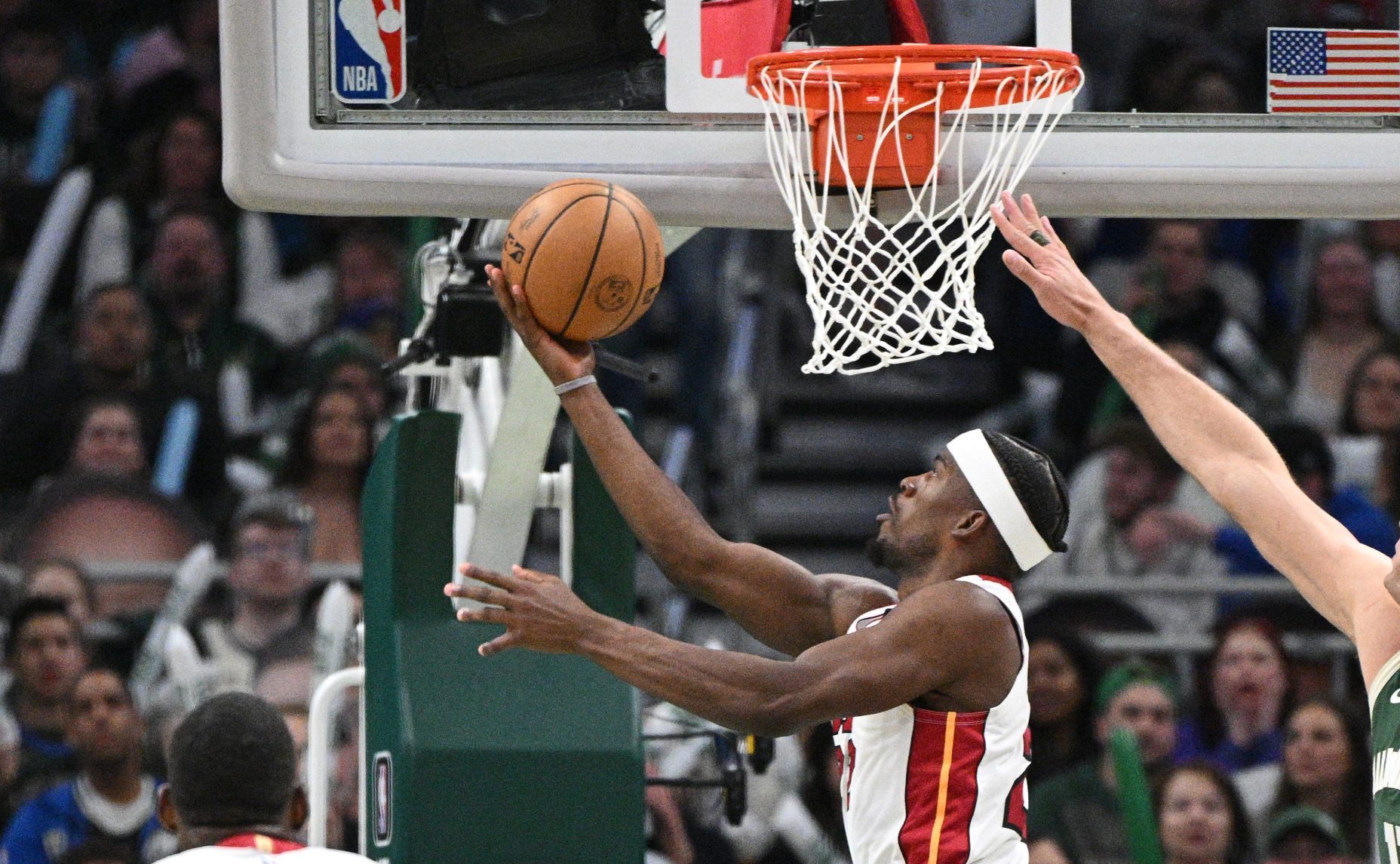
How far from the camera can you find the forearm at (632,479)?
364cm

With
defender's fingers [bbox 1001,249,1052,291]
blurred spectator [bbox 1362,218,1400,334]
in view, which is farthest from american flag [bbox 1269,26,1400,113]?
blurred spectator [bbox 1362,218,1400,334]

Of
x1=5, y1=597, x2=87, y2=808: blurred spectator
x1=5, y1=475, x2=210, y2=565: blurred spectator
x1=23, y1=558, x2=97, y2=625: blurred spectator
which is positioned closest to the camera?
x1=5, y1=597, x2=87, y2=808: blurred spectator

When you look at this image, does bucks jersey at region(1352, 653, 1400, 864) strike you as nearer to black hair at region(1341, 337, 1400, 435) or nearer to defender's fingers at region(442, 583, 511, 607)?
defender's fingers at region(442, 583, 511, 607)

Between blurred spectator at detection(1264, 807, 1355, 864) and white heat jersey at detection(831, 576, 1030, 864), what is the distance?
374cm

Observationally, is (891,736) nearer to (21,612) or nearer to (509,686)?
(509,686)

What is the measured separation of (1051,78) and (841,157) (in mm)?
442

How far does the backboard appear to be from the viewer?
3.81 m

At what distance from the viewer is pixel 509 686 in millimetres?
4758

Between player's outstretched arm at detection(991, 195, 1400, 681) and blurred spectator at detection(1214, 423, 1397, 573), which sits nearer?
player's outstretched arm at detection(991, 195, 1400, 681)

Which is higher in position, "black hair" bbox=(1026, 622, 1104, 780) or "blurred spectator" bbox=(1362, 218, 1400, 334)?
"blurred spectator" bbox=(1362, 218, 1400, 334)

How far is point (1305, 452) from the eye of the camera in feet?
26.9

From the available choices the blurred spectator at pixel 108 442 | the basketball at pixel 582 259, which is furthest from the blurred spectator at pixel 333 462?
the basketball at pixel 582 259

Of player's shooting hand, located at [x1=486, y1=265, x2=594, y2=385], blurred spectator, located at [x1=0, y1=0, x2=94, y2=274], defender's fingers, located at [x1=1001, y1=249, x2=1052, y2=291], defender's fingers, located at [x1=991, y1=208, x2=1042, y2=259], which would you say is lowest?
player's shooting hand, located at [x1=486, y1=265, x2=594, y2=385]

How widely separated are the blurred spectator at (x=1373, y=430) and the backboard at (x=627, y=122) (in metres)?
4.41
